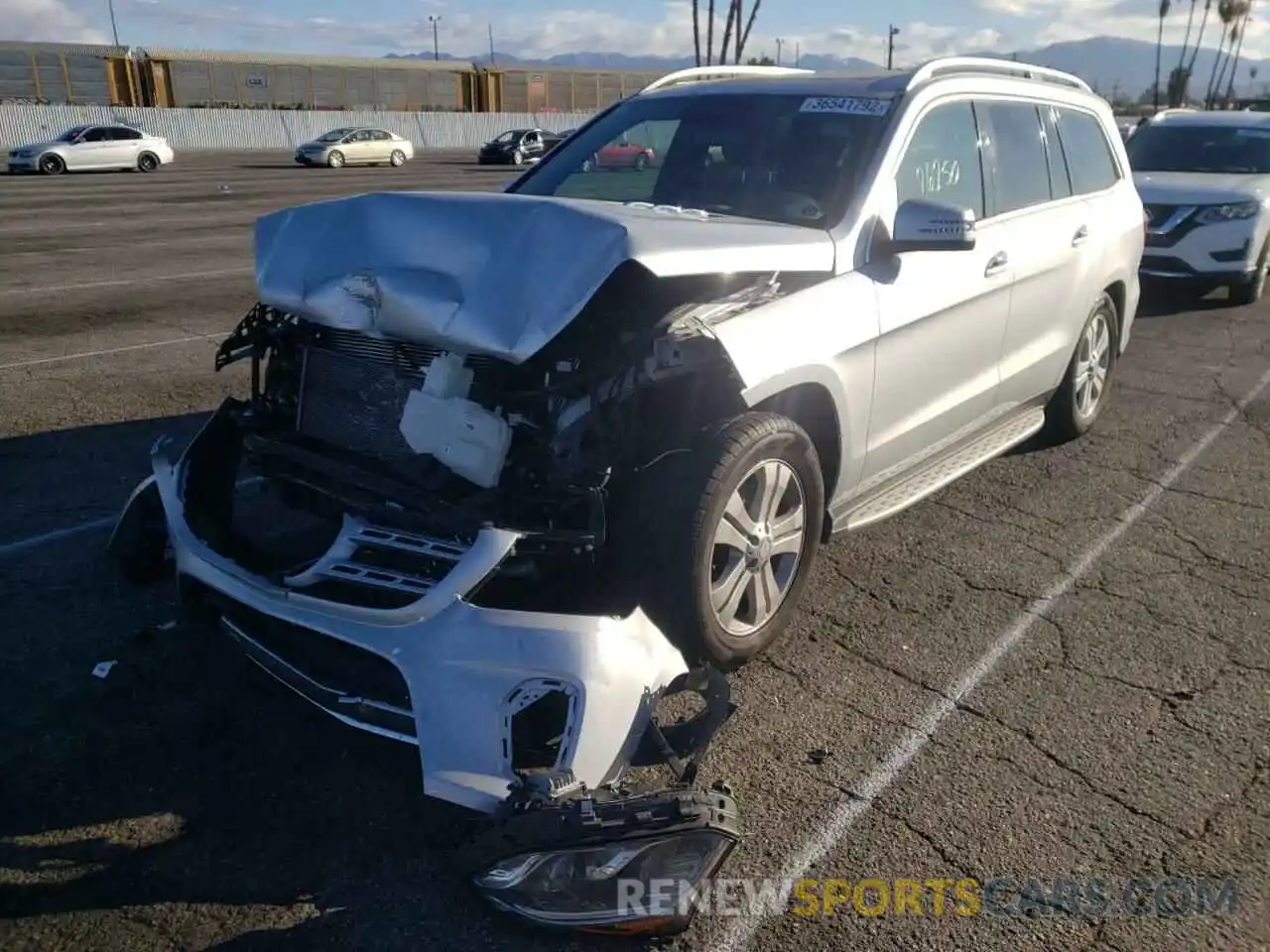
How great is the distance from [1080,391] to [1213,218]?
5608 mm

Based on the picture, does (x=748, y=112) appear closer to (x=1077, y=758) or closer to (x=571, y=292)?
(x=571, y=292)

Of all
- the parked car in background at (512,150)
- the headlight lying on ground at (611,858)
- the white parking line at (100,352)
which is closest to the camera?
the headlight lying on ground at (611,858)

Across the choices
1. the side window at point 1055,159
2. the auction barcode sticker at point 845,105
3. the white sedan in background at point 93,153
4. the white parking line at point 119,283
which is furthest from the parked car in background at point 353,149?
the auction barcode sticker at point 845,105

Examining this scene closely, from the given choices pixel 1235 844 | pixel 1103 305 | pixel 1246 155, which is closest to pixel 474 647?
pixel 1235 844

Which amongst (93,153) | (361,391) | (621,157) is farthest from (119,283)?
(93,153)

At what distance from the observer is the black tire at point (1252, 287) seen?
11.2 metres

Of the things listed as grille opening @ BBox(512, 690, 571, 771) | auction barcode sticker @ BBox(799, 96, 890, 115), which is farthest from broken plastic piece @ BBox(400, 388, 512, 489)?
auction barcode sticker @ BBox(799, 96, 890, 115)

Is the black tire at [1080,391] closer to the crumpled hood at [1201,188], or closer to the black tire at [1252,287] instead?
the crumpled hood at [1201,188]

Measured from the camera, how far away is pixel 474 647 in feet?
9.42

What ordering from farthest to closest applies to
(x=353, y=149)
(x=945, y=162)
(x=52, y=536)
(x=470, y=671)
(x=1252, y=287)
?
(x=353, y=149), (x=1252, y=287), (x=52, y=536), (x=945, y=162), (x=470, y=671)

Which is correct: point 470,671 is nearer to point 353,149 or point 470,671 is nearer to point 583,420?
point 583,420

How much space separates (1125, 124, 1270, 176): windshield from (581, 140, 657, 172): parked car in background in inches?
331

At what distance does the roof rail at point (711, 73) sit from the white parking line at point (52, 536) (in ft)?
10.7

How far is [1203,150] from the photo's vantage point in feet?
39.4
